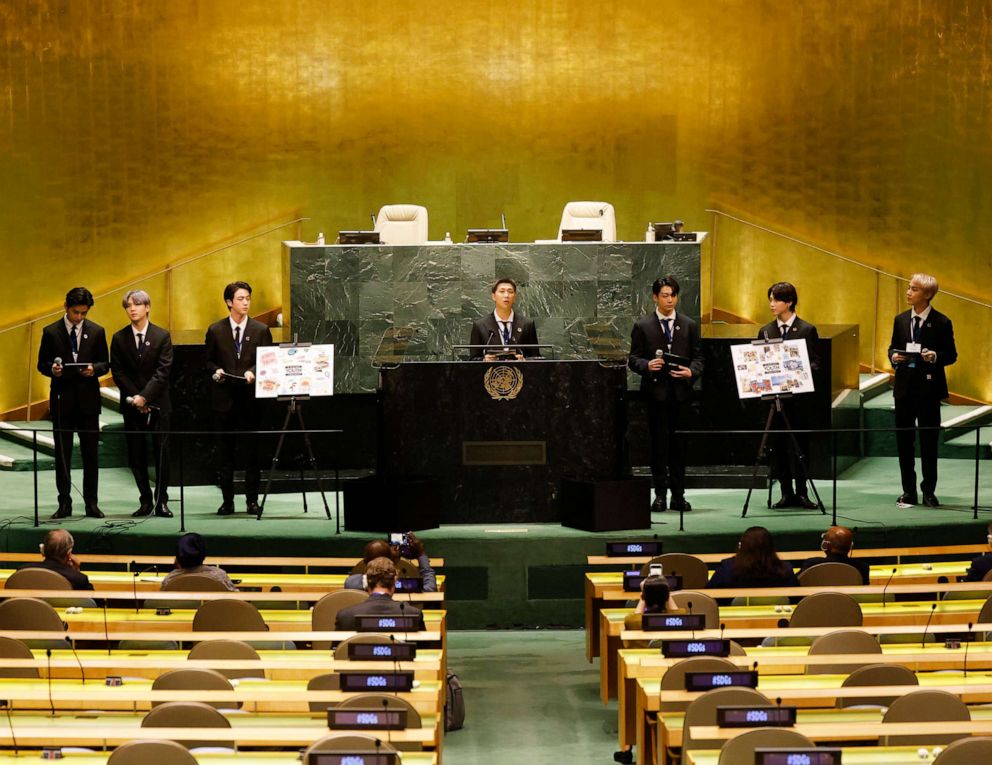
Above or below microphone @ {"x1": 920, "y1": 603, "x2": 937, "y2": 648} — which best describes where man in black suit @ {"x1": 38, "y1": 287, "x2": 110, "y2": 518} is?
above

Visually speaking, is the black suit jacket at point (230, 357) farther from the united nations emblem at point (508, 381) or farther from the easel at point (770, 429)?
the easel at point (770, 429)

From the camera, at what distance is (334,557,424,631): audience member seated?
6.80m

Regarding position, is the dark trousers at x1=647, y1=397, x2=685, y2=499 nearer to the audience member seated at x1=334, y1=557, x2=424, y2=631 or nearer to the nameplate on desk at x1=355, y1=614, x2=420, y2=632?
the audience member seated at x1=334, y1=557, x2=424, y2=631

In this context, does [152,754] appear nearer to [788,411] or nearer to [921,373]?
[788,411]

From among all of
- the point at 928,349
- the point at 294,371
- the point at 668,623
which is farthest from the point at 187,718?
Result: the point at 928,349

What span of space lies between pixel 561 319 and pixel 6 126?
20.0 ft

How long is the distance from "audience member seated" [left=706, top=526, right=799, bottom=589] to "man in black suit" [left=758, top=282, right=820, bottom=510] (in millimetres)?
2312

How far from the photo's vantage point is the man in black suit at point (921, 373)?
10.1m

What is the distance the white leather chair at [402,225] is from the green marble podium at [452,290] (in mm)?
1034

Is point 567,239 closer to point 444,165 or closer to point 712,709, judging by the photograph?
point 444,165

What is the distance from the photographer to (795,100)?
1496cm

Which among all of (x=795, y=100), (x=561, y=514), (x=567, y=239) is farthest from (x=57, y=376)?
(x=795, y=100)

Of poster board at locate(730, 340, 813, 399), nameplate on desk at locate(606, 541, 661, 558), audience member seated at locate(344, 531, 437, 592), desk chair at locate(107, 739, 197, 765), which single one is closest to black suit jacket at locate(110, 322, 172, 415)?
audience member seated at locate(344, 531, 437, 592)

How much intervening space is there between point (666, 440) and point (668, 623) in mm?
3627
